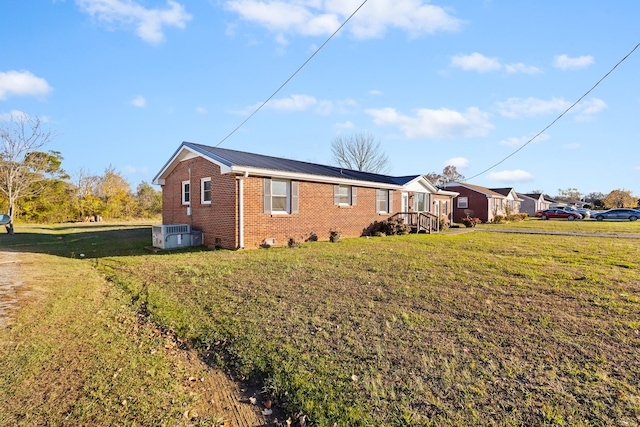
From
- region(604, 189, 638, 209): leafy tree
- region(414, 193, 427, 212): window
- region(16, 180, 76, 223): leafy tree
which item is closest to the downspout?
region(414, 193, 427, 212): window

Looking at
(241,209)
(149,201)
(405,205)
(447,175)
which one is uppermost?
(447,175)

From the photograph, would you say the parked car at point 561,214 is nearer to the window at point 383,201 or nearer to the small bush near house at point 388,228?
the small bush near house at point 388,228

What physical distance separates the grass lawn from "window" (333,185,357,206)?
709 cm

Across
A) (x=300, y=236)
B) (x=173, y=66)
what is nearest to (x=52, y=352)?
(x=300, y=236)

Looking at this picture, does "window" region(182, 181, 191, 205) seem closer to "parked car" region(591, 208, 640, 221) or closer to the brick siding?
the brick siding

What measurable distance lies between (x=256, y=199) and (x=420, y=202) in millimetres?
13705

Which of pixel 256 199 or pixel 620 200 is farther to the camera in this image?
pixel 620 200

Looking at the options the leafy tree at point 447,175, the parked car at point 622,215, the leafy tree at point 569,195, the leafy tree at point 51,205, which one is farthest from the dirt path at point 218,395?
the leafy tree at point 569,195

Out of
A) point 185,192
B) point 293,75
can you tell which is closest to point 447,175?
point 293,75

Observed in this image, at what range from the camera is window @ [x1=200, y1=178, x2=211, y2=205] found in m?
12.6

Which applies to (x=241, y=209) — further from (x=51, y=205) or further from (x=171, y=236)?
(x=51, y=205)

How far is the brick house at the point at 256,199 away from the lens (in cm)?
1119

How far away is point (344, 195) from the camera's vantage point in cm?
1541

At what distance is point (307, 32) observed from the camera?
1120 centimetres
